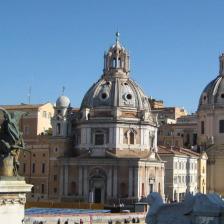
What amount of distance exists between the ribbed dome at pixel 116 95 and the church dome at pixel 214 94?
55.2 feet

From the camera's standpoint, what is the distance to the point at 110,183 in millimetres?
66500

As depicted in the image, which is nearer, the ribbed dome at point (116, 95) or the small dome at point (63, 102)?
the ribbed dome at point (116, 95)

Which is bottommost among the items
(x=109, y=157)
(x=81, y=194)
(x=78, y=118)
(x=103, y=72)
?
(x=81, y=194)

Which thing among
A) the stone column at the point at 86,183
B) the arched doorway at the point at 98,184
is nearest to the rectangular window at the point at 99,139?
the arched doorway at the point at 98,184

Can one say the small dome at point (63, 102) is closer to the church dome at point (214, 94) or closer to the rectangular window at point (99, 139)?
the rectangular window at point (99, 139)

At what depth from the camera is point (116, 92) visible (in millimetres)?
68625

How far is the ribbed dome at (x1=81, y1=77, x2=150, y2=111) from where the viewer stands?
68.5 m

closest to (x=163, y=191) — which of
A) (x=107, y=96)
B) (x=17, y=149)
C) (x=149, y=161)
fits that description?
(x=149, y=161)

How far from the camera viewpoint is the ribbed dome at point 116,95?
225ft

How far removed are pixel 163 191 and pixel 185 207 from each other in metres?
58.0

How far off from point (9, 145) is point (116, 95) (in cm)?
5412

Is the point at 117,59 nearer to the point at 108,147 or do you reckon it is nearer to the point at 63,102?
the point at 63,102

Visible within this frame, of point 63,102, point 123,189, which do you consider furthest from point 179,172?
point 63,102

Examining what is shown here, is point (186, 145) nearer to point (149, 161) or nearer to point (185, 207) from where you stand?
point (149, 161)
